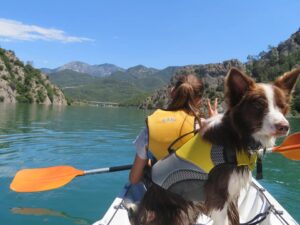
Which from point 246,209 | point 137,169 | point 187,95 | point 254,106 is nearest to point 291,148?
point 246,209

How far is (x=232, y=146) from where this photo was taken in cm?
375

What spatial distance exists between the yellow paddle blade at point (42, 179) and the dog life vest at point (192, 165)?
3.08 m

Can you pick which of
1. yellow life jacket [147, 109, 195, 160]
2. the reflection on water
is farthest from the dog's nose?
the reflection on water

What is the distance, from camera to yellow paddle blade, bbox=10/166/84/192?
675cm

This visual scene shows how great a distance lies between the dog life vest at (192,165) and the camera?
379 cm

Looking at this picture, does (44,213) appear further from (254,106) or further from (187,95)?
(254,106)

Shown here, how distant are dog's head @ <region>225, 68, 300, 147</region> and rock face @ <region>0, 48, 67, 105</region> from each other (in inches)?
4667

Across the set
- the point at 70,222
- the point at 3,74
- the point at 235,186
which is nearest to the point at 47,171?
the point at 70,222

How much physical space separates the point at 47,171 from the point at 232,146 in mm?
4593

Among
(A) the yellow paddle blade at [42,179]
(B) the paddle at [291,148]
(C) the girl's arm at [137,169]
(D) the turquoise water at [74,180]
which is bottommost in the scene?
(D) the turquoise water at [74,180]

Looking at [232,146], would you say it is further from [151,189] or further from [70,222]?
[70,222]

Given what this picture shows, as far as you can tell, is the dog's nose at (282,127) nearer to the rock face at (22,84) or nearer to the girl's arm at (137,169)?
the girl's arm at (137,169)

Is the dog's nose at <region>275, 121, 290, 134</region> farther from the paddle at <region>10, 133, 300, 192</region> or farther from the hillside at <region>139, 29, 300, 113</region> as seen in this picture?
the hillside at <region>139, 29, 300, 113</region>

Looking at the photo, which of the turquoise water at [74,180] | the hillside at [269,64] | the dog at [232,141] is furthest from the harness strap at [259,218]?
the hillside at [269,64]
